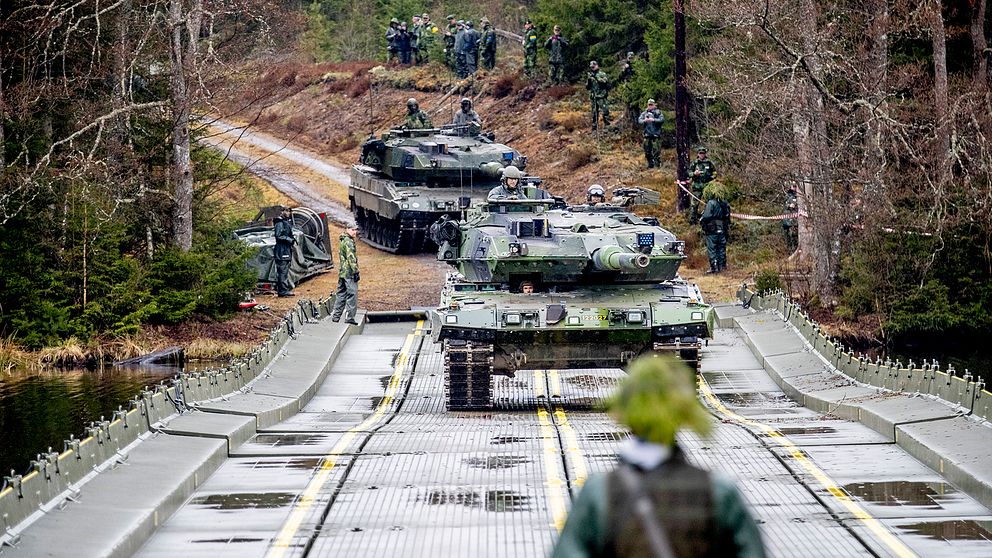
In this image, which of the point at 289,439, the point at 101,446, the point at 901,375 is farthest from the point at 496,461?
the point at 901,375

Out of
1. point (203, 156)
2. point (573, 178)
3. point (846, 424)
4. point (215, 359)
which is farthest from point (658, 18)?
point (846, 424)

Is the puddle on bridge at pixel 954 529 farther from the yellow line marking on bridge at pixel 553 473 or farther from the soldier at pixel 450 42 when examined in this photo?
the soldier at pixel 450 42

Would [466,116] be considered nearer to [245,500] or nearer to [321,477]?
[321,477]

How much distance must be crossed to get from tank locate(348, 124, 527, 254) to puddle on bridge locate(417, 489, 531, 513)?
1945 cm

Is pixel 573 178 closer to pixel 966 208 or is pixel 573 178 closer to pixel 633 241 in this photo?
pixel 966 208

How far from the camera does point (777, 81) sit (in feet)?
105

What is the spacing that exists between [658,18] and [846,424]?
28246 mm

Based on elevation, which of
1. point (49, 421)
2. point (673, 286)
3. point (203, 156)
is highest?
point (203, 156)

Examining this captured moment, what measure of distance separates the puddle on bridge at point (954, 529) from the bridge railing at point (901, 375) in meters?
3.22

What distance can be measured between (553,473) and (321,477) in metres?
2.09

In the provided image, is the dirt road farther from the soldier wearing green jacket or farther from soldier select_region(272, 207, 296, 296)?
the soldier wearing green jacket

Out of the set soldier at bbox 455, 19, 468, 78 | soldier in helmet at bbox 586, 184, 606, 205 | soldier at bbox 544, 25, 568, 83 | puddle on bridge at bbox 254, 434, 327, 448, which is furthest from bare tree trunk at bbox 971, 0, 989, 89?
soldier at bbox 455, 19, 468, 78

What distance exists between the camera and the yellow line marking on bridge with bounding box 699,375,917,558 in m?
10.9

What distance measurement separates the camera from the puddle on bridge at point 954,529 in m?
11.1
